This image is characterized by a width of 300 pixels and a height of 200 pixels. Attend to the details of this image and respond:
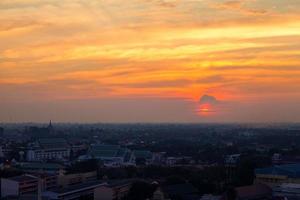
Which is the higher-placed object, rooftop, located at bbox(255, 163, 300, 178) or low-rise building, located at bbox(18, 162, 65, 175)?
rooftop, located at bbox(255, 163, 300, 178)

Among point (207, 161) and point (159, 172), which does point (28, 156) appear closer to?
point (207, 161)

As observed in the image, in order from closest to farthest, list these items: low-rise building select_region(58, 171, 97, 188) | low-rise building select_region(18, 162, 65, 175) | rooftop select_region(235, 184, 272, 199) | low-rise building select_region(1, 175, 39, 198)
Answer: rooftop select_region(235, 184, 272, 199) → low-rise building select_region(1, 175, 39, 198) → low-rise building select_region(58, 171, 97, 188) → low-rise building select_region(18, 162, 65, 175)

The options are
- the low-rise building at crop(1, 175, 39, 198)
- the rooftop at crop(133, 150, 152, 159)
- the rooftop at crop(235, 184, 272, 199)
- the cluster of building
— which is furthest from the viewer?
the rooftop at crop(133, 150, 152, 159)

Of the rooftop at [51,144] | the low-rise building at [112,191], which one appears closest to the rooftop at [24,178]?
the low-rise building at [112,191]

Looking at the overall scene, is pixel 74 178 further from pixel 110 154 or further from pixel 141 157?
pixel 110 154

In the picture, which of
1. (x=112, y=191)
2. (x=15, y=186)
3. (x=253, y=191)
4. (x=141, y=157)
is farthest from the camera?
(x=141, y=157)

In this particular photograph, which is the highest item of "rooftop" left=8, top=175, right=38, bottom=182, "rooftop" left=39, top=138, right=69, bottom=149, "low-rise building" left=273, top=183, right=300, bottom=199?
"rooftop" left=39, top=138, right=69, bottom=149

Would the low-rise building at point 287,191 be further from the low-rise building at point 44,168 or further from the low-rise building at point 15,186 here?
the low-rise building at point 44,168

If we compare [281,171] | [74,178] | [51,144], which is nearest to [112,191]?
[74,178]

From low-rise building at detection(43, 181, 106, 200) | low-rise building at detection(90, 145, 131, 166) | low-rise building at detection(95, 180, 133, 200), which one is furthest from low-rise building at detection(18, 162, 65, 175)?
low-rise building at detection(95, 180, 133, 200)

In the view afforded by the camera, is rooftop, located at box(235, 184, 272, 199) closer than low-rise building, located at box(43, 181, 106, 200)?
Yes

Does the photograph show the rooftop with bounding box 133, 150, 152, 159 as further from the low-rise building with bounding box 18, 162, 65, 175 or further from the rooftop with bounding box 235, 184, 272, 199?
the rooftop with bounding box 235, 184, 272, 199
